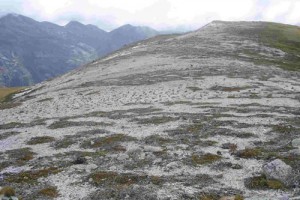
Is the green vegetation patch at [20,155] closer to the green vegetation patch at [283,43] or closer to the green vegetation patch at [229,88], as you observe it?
the green vegetation patch at [229,88]

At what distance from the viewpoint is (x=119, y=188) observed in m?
26.5

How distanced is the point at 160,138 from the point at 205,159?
7.56 metres

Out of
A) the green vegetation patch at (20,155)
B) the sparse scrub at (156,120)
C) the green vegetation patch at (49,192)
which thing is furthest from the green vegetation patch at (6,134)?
the green vegetation patch at (49,192)

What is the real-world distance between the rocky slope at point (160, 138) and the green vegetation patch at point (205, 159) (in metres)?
0.08

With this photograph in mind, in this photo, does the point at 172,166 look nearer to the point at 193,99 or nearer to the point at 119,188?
the point at 119,188

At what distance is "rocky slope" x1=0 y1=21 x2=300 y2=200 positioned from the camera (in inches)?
1052

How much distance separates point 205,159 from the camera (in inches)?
1246

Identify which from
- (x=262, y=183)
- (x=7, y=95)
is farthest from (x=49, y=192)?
(x=7, y=95)

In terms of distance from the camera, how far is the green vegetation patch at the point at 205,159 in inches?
1221

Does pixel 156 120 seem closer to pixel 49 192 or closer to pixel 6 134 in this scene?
pixel 6 134

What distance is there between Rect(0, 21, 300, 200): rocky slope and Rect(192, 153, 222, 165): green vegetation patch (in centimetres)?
8

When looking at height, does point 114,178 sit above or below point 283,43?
below

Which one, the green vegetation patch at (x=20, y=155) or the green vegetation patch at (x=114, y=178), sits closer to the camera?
the green vegetation patch at (x=114, y=178)

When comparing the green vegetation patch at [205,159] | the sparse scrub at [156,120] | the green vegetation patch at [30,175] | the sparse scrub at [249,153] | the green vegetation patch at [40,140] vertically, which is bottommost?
the green vegetation patch at [30,175]
